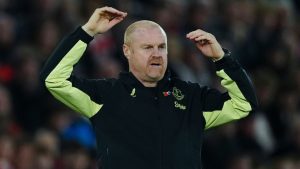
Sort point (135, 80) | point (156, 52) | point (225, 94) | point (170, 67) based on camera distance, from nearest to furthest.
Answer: point (156, 52) < point (135, 80) < point (225, 94) < point (170, 67)

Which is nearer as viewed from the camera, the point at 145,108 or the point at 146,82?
the point at 145,108

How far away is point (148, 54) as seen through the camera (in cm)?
696

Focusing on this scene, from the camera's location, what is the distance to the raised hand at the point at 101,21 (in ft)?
22.9

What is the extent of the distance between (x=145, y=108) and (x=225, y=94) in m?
0.61

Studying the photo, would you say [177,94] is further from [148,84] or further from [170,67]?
[170,67]

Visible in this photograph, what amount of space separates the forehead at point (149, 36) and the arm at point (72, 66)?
16 cm

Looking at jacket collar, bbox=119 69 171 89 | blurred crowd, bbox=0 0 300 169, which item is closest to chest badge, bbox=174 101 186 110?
jacket collar, bbox=119 69 171 89

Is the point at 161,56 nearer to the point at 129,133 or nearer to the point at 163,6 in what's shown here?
the point at 129,133

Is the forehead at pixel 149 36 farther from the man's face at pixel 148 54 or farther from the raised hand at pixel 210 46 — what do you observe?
the raised hand at pixel 210 46

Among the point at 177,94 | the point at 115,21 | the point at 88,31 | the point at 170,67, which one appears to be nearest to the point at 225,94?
the point at 177,94

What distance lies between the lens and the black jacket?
22.4 feet

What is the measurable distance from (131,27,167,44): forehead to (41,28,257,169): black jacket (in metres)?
0.25

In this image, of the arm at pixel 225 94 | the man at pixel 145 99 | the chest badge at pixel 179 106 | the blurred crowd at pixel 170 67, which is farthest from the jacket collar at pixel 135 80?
the blurred crowd at pixel 170 67

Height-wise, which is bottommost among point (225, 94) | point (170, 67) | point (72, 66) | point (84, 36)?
point (170, 67)
